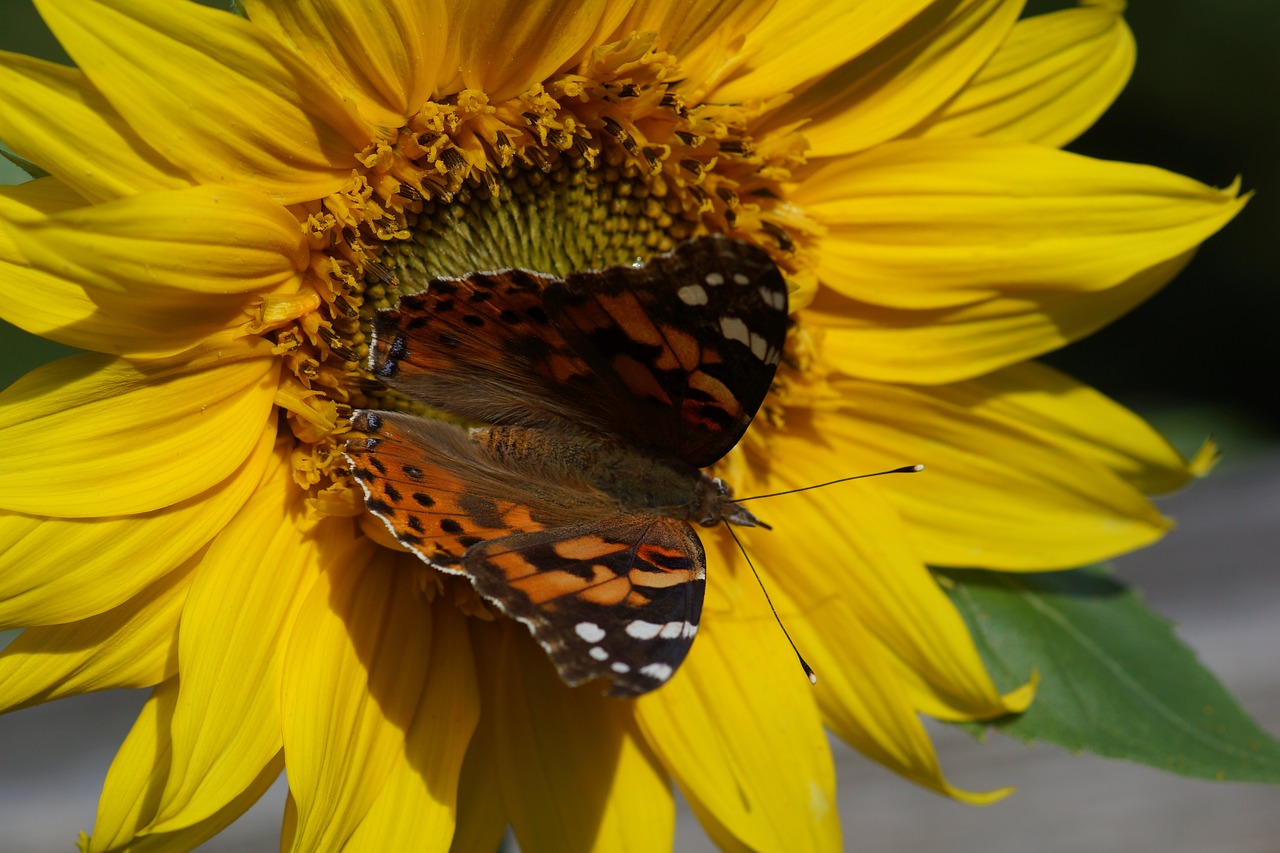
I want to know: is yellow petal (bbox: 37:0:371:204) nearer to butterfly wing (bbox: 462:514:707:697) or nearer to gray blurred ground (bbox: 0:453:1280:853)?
butterfly wing (bbox: 462:514:707:697)

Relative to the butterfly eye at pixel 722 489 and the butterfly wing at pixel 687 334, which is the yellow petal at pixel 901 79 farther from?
the butterfly eye at pixel 722 489

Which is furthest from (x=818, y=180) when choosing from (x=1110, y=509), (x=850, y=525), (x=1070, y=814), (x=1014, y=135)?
(x=1070, y=814)

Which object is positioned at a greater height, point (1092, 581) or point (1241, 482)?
point (1241, 482)

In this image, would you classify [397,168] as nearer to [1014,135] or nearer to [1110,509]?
[1014,135]

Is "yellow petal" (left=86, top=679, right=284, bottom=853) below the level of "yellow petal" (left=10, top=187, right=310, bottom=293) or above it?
below

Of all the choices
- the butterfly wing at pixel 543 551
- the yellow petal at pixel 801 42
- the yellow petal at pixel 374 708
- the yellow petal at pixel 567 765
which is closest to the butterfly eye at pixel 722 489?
the butterfly wing at pixel 543 551

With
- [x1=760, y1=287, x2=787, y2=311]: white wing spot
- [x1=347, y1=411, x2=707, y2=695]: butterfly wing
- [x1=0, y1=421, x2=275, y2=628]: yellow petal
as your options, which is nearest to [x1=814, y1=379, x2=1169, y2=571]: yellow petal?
[x1=347, y1=411, x2=707, y2=695]: butterfly wing
